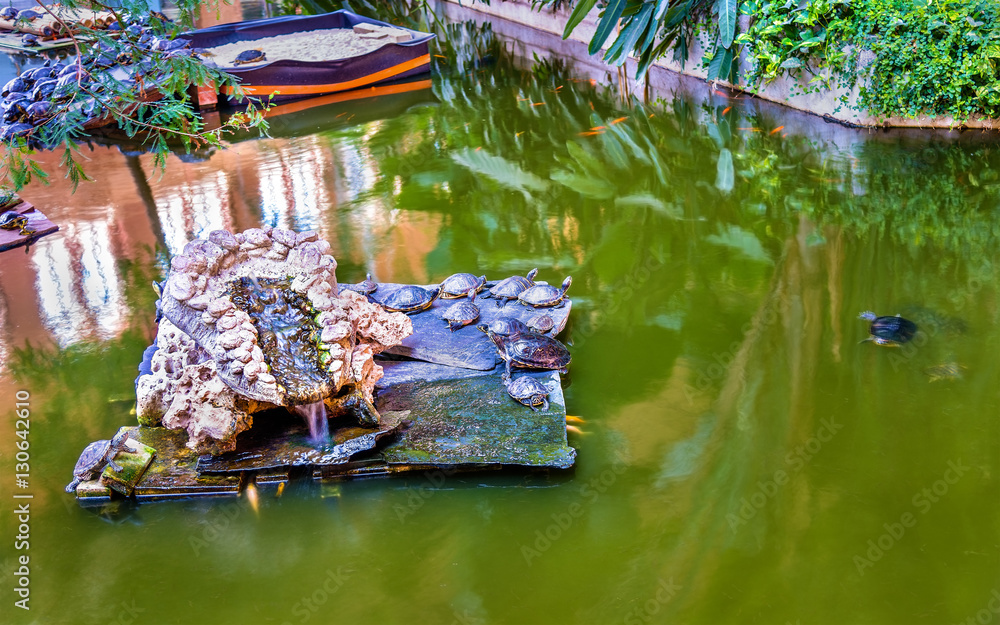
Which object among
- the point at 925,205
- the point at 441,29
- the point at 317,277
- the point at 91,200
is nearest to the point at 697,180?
the point at 925,205

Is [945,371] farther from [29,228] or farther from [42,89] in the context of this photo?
[42,89]

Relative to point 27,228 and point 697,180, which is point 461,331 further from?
point 27,228

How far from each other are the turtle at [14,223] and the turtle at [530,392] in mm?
4545

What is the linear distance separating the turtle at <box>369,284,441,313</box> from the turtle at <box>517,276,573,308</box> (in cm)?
55

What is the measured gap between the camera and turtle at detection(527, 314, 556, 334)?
175 inches

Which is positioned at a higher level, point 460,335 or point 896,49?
point 896,49

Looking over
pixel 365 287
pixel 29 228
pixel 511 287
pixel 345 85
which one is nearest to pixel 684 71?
pixel 345 85

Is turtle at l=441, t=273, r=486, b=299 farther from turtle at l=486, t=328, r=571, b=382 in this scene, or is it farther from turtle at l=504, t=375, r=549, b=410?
turtle at l=504, t=375, r=549, b=410

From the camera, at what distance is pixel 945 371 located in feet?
13.1

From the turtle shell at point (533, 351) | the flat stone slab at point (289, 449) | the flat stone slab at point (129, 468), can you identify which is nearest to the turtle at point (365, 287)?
the turtle shell at point (533, 351)

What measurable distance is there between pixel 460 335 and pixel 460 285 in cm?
46

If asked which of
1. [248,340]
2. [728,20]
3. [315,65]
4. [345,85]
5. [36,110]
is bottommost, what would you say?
[248,340]

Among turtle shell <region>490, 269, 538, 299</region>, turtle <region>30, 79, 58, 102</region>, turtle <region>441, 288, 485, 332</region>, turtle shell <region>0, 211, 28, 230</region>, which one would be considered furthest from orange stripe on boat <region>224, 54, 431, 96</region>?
turtle <region>441, 288, 485, 332</region>

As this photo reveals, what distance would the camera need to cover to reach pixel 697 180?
267 inches
